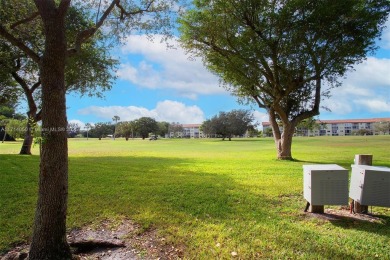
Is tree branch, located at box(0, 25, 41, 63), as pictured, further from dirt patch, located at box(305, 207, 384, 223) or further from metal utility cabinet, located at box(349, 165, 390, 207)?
metal utility cabinet, located at box(349, 165, 390, 207)

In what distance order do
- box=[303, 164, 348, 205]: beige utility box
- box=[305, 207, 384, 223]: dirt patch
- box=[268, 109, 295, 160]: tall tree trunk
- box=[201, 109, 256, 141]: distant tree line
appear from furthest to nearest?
1. box=[201, 109, 256, 141]: distant tree line
2. box=[268, 109, 295, 160]: tall tree trunk
3. box=[305, 207, 384, 223]: dirt patch
4. box=[303, 164, 348, 205]: beige utility box

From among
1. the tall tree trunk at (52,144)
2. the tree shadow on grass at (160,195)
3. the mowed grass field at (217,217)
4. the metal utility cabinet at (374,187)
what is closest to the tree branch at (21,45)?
the tall tree trunk at (52,144)

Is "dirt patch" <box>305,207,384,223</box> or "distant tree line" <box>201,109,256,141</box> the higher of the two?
"distant tree line" <box>201,109,256,141</box>

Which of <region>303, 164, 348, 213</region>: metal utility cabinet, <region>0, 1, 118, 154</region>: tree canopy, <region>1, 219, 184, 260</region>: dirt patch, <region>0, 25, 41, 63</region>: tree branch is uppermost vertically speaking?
<region>0, 1, 118, 154</region>: tree canopy

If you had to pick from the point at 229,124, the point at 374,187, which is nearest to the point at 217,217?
the point at 374,187

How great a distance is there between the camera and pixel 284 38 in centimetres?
1992

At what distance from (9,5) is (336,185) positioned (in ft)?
53.2

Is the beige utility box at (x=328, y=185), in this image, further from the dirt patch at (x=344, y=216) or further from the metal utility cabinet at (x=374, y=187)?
the dirt patch at (x=344, y=216)

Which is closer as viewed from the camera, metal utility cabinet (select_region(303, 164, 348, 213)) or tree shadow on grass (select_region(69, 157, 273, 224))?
metal utility cabinet (select_region(303, 164, 348, 213))

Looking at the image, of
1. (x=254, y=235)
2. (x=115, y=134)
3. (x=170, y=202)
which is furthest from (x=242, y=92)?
(x=115, y=134)

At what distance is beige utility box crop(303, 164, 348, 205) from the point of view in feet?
21.3

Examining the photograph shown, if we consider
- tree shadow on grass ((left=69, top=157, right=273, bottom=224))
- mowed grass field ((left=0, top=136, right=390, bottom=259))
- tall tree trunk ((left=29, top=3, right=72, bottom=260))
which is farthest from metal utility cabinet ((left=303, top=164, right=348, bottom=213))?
tall tree trunk ((left=29, top=3, right=72, bottom=260))

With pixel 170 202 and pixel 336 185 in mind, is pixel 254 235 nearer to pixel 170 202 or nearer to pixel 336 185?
pixel 336 185

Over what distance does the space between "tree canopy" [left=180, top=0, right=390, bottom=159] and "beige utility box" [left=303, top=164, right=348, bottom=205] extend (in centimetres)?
1431
